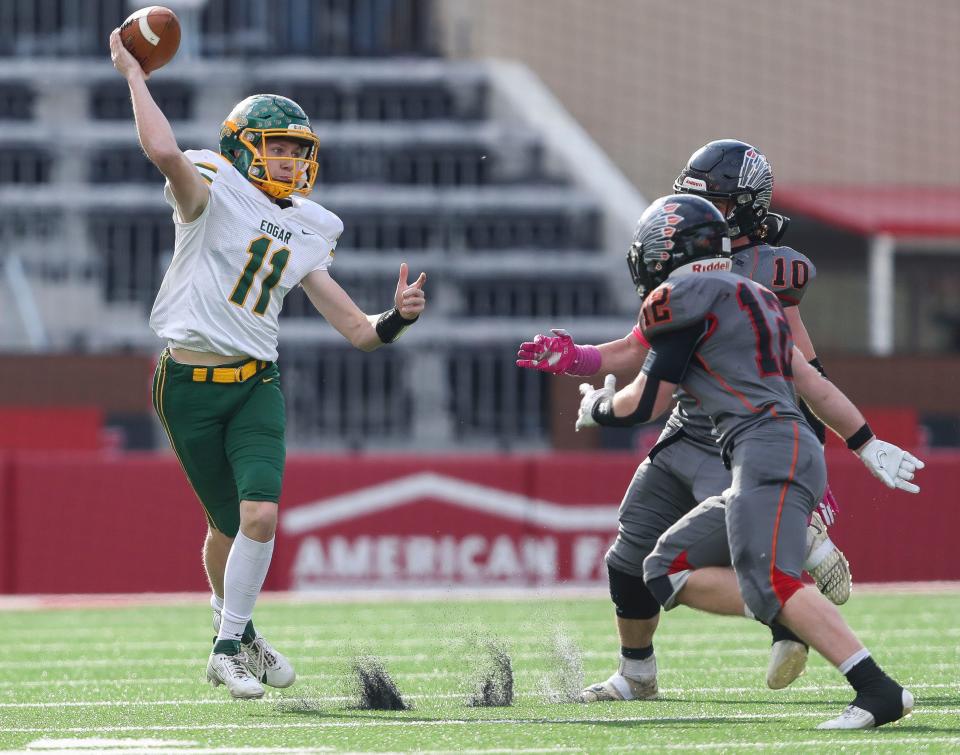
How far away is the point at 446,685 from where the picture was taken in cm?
639

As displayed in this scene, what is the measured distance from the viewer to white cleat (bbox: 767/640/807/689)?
5.15 meters

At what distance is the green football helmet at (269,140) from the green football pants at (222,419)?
632mm

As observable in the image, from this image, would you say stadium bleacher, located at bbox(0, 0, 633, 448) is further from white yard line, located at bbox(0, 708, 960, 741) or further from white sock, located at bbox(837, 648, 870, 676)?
white sock, located at bbox(837, 648, 870, 676)

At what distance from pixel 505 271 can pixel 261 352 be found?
12875mm

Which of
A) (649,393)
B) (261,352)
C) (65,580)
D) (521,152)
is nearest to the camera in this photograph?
Answer: (649,393)

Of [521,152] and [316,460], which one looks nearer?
[316,460]

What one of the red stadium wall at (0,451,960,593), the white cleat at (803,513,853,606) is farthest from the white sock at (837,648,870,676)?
the red stadium wall at (0,451,960,593)

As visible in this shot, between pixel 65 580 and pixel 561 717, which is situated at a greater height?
pixel 561 717

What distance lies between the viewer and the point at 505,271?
61.6ft

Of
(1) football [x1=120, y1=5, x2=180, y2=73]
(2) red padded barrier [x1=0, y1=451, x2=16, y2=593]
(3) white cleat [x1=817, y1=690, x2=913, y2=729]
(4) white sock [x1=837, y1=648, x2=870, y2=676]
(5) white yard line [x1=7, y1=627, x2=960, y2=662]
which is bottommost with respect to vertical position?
(2) red padded barrier [x1=0, y1=451, x2=16, y2=593]

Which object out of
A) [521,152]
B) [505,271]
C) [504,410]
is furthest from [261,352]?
[521,152]

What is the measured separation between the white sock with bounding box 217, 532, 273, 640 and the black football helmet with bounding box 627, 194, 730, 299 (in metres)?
1.55

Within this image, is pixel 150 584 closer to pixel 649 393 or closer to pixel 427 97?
pixel 649 393

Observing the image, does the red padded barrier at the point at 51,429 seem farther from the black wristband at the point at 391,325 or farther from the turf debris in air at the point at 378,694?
the turf debris in air at the point at 378,694
